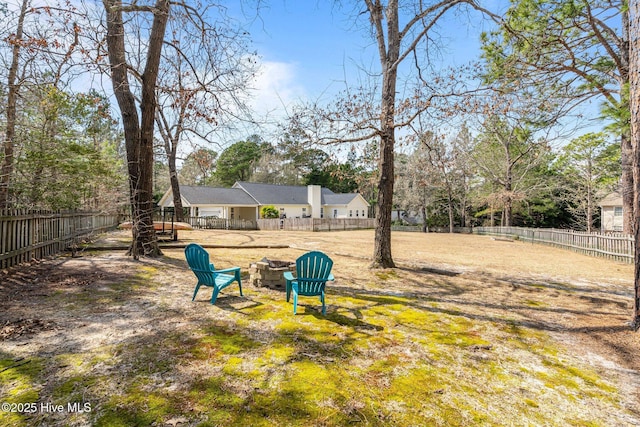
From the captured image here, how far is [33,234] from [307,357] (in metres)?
7.45

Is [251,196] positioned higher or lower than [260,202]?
higher

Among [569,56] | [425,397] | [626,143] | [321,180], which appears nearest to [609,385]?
[425,397]

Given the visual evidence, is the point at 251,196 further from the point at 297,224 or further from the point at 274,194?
the point at 297,224

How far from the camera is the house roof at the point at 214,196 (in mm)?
29017

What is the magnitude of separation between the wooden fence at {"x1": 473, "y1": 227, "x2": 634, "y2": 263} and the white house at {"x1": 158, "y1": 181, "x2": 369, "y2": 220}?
2145 cm

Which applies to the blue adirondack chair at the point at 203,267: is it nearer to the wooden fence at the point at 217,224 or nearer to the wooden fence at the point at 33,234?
the wooden fence at the point at 33,234

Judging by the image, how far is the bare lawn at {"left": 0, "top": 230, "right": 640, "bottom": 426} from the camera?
2.21 metres

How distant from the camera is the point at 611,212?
28.9m

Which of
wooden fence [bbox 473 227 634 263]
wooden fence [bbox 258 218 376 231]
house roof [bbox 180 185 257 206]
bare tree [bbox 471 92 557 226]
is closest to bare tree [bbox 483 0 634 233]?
wooden fence [bbox 473 227 634 263]

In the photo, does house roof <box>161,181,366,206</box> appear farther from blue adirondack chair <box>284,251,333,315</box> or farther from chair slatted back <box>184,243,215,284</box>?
blue adirondack chair <box>284,251,333,315</box>

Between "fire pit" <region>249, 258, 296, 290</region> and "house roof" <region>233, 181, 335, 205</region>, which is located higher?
"house roof" <region>233, 181, 335, 205</region>

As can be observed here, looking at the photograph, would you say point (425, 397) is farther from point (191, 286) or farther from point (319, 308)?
point (191, 286)

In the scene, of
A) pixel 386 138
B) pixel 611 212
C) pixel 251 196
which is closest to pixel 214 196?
pixel 251 196

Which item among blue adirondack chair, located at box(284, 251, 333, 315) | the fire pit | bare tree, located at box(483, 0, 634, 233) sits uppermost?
bare tree, located at box(483, 0, 634, 233)
